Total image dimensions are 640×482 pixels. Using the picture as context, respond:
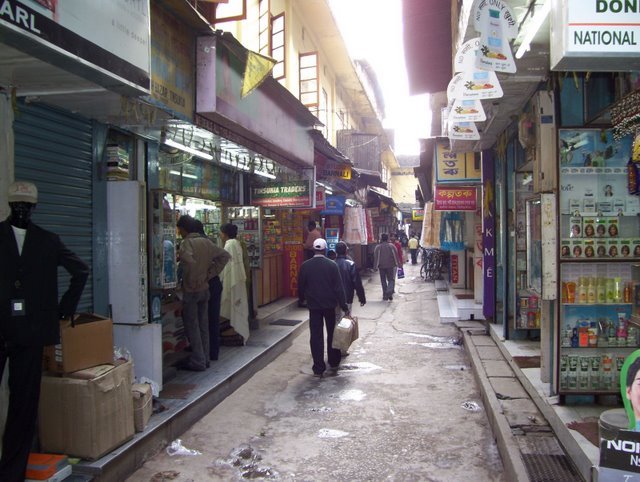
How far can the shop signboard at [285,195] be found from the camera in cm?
1016

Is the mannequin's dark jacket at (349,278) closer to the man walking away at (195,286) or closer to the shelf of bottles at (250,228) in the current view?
the shelf of bottles at (250,228)

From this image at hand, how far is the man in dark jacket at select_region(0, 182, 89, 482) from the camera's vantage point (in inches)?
143

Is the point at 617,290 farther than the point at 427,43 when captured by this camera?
No

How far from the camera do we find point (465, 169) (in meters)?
10.6

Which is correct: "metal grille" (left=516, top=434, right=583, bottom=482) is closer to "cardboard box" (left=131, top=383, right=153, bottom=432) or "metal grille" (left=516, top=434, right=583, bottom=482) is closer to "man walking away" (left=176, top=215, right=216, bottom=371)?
"cardboard box" (left=131, top=383, right=153, bottom=432)

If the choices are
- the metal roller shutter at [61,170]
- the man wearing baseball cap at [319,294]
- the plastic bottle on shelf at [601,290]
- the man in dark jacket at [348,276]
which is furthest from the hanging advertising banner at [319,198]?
the plastic bottle on shelf at [601,290]

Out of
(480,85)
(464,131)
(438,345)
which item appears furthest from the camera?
(438,345)

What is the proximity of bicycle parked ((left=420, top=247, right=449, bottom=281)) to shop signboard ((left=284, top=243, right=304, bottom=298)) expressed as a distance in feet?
29.4

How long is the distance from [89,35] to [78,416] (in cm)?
284

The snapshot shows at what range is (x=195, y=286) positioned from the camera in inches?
259

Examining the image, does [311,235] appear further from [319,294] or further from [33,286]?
[33,286]

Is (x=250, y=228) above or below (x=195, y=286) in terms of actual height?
above

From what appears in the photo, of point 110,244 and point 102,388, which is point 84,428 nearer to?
point 102,388

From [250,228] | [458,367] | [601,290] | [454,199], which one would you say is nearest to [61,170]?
[250,228]
